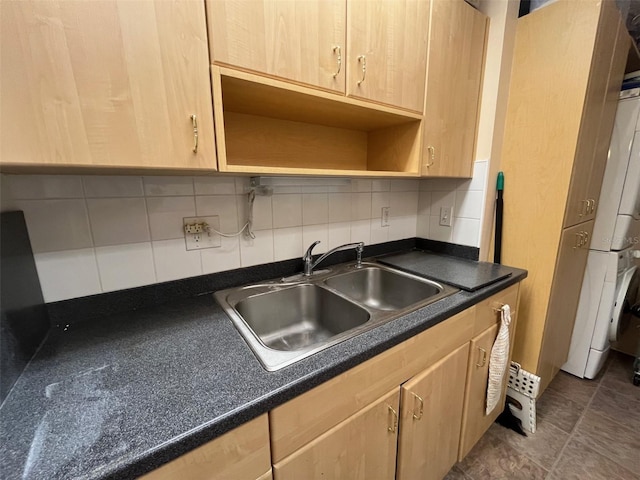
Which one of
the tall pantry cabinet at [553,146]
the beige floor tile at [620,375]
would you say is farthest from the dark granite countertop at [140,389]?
the beige floor tile at [620,375]

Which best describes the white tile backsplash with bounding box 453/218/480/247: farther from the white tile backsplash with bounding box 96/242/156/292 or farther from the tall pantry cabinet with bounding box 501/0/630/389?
the white tile backsplash with bounding box 96/242/156/292

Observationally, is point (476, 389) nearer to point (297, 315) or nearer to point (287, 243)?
point (297, 315)

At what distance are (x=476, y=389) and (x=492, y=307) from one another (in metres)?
0.38

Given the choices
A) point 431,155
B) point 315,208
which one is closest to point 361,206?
point 315,208

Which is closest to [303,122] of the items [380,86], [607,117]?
[380,86]

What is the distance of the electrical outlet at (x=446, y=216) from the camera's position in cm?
154

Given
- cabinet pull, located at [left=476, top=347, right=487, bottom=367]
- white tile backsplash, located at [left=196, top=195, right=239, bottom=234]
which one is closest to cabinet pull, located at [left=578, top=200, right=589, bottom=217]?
cabinet pull, located at [left=476, top=347, right=487, bottom=367]

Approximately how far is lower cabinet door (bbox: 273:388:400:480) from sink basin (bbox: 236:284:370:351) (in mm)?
292

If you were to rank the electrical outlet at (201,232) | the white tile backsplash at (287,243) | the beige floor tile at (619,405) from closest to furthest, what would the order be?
the electrical outlet at (201,232), the white tile backsplash at (287,243), the beige floor tile at (619,405)

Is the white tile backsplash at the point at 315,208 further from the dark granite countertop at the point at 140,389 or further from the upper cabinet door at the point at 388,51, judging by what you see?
the dark granite countertop at the point at 140,389

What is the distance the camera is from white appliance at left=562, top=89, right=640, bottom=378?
1.57 meters

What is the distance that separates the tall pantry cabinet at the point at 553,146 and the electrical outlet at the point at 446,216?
0.28 meters

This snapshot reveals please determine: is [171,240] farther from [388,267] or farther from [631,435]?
[631,435]

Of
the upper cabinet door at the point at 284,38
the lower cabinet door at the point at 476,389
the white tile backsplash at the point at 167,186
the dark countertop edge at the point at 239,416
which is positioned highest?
the upper cabinet door at the point at 284,38
